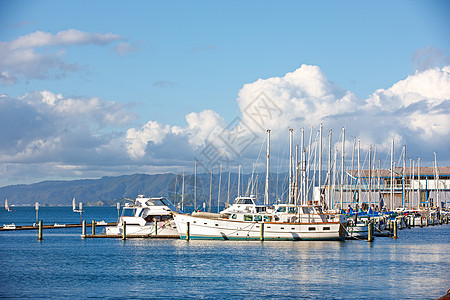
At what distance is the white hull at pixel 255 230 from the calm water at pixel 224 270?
3.59 ft

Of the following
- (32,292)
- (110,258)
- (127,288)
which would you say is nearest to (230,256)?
(110,258)

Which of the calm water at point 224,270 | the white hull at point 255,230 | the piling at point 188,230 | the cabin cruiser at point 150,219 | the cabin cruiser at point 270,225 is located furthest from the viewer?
the cabin cruiser at point 150,219

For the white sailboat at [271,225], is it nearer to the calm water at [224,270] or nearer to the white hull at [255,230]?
the white hull at [255,230]

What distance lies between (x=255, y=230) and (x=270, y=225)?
1.98m

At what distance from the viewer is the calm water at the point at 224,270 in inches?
1718

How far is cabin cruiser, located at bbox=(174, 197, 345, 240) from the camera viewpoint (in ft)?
247


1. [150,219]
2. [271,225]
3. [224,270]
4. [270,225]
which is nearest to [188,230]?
[150,219]

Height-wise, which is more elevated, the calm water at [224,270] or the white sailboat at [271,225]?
the white sailboat at [271,225]

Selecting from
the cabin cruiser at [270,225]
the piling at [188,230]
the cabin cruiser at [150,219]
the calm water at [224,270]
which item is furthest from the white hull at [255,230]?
the cabin cruiser at [150,219]

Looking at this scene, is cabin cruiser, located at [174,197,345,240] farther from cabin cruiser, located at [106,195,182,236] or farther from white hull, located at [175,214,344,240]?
cabin cruiser, located at [106,195,182,236]

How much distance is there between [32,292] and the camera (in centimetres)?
4375

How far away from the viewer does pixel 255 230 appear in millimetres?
76000

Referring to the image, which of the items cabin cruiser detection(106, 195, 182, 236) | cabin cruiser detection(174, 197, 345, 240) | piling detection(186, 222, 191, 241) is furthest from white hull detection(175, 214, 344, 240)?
cabin cruiser detection(106, 195, 182, 236)

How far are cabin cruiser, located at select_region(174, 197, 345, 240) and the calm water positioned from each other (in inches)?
47.9
